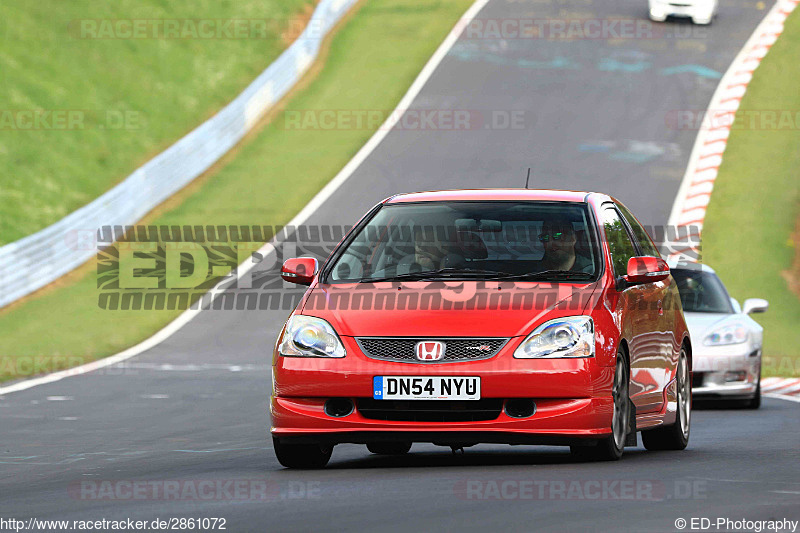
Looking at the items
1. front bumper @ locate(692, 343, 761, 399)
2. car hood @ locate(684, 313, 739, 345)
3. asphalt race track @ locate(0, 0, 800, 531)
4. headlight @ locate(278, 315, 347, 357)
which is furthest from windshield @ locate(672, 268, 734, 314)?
headlight @ locate(278, 315, 347, 357)

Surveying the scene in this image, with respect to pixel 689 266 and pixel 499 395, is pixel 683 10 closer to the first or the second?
pixel 689 266

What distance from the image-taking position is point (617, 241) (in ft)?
32.0

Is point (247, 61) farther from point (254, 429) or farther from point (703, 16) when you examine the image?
point (254, 429)

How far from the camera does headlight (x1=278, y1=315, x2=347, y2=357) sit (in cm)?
848

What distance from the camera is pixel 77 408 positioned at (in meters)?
13.4

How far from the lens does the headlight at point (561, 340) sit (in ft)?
27.2

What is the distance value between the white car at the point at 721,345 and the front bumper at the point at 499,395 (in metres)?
6.71

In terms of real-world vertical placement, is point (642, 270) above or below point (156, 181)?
above

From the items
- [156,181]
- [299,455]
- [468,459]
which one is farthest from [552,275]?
[156,181]

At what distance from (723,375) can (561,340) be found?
6972mm

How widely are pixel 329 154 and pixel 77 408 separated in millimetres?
18033

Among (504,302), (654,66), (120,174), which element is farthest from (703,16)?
(504,302)

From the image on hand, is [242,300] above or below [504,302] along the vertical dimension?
below

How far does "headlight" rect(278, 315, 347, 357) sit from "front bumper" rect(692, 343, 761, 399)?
23.4 feet
